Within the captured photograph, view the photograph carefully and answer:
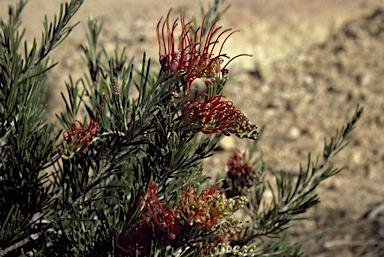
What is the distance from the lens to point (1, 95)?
1596mm

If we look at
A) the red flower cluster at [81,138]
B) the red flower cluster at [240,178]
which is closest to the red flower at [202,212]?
the red flower cluster at [81,138]

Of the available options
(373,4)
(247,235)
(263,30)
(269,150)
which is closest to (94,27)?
(247,235)

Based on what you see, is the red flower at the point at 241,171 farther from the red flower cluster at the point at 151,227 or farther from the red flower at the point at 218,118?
the red flower at the point at 218,118

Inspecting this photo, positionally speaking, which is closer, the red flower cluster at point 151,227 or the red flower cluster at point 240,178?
the red flower cluster at point 151,227

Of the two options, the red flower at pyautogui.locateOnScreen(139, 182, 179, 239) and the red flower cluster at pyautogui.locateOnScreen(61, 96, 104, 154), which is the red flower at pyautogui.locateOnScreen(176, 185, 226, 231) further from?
the red flower cluster at pyautogui.locateOnScreen(61, 96, 104, 154)

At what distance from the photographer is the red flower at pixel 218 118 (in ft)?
4.69

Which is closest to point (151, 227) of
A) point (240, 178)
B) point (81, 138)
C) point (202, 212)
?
point (202, 212)

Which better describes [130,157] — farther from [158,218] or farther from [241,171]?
[241,171]

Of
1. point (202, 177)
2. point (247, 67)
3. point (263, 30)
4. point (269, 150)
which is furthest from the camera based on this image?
point (263, 30)

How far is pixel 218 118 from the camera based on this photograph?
4.75 ft

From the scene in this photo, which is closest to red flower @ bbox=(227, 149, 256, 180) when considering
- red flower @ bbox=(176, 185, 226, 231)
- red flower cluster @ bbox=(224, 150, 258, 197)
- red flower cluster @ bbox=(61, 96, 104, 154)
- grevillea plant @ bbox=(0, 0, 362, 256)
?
red flower cluster @ bbox=(224, 150, 258, 197)

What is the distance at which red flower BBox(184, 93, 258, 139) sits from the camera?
4.69 ft

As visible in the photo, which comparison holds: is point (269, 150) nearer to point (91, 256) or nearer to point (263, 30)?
Answer: point (263, 30)

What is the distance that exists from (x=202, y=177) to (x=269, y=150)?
5135 millimetres
